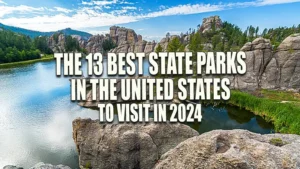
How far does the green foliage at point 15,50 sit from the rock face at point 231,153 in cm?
11043

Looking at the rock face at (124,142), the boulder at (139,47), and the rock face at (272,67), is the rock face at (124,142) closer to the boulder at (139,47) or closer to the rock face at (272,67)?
the rock face at (272,67)

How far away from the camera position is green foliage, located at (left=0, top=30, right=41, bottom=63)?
9818 cm

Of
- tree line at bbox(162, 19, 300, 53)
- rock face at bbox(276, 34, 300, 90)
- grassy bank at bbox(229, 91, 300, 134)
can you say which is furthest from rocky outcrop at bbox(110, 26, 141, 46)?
grassy bank at bbox(229, 91, 300, 134)

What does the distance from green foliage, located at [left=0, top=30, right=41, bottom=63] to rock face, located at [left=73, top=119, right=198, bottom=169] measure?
9803 cm

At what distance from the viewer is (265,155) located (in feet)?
22.2

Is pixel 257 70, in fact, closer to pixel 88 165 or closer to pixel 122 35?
pixel 88 165

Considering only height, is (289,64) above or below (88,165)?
above

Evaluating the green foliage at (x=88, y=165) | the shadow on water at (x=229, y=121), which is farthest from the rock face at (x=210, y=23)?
the green foliage at (x=88, y=165)

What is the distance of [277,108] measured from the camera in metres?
31.7

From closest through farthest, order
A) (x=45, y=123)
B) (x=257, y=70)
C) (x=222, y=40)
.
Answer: (x=45, y=123) → (x=257, y=70) → (x=222, y=40)

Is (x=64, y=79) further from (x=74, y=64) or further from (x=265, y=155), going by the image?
(x=265, y=155)

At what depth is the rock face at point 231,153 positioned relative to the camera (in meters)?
6.58

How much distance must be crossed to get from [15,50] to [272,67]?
354 ft

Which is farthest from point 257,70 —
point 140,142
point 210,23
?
point 210,23
